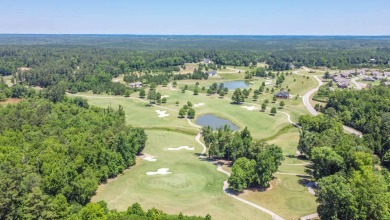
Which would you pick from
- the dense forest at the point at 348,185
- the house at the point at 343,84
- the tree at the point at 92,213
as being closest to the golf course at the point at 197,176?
the dense forest at the point at 348,185

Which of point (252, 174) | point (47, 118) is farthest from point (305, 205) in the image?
point (47, 118)

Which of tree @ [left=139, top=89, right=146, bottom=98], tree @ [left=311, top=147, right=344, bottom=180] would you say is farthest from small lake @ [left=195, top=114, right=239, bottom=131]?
tree @ [left=311, top=147, right=344, bottom=180]

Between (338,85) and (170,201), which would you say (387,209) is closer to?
(170,201)

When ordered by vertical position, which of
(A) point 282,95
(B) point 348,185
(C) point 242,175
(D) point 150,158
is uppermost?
(B) point 348,185

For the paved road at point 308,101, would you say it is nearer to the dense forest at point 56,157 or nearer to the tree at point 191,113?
the tree at point 191,113

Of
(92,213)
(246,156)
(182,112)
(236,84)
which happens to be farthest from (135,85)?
(92,213)

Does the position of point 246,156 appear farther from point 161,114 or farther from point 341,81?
point 341,81
